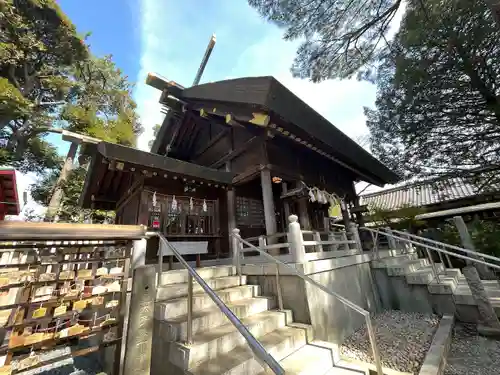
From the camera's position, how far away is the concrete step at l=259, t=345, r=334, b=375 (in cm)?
280

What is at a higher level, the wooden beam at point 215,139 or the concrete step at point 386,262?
the wooden beam at point 215,139

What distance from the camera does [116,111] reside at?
71.6ft

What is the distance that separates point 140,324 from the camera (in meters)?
2.89

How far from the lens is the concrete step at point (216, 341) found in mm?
2594

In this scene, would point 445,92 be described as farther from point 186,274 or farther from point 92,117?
point 92,117

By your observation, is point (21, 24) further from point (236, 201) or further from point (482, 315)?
point (482, 315)

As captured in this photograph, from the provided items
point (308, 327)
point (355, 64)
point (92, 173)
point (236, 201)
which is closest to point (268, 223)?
point (236, 201)

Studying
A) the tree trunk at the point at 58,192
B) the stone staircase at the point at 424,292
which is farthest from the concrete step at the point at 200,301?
the tree trunk at the point at 58,192

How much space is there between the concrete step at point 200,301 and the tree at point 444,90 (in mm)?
8042

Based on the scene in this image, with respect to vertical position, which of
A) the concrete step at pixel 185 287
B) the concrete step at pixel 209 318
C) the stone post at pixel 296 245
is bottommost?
the concrete step at pixel 209 318

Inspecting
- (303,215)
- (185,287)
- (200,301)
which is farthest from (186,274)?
(303,215)

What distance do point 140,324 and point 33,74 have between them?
24.2m

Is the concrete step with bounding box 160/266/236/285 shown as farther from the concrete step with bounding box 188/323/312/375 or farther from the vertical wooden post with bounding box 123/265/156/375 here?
the concrete step with bounding box 188/323/312/375

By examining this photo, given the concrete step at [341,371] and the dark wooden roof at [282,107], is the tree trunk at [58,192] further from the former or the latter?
the concrete step at [341,371]
